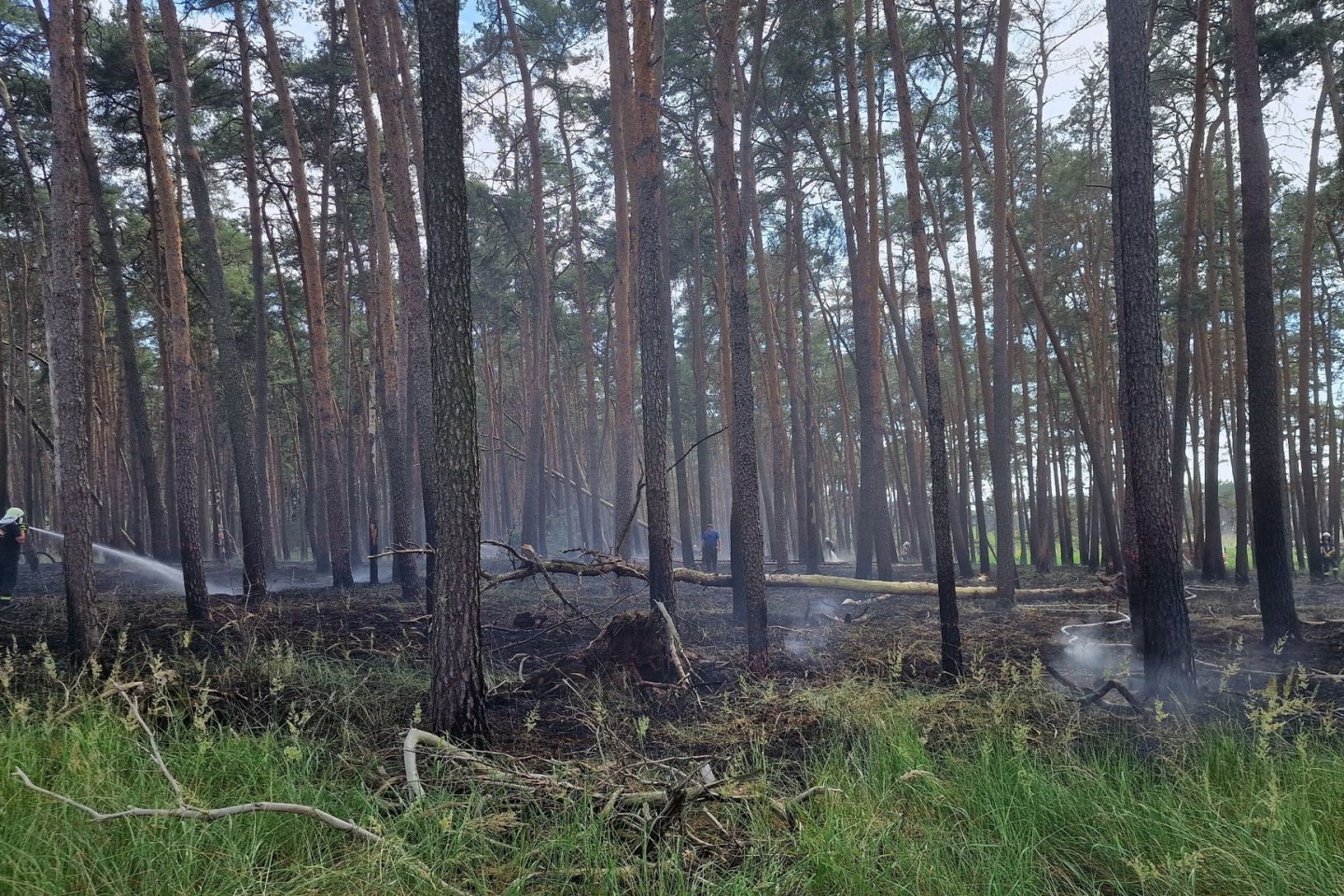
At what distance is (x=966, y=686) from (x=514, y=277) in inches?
882

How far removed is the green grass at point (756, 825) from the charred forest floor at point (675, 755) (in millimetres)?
21

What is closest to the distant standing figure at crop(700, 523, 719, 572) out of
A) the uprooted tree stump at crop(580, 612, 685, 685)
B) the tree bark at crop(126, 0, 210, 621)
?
the uprooted tree stump at crop(580, 612, 685, 685)

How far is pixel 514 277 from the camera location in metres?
26.4

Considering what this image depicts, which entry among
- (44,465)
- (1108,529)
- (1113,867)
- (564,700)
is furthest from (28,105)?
(44,465)

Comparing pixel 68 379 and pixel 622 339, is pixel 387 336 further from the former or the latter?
pixel 68 379

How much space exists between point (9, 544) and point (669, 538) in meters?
10.9

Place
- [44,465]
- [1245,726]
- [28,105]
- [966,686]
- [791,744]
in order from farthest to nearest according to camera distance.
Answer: [44,465] < [28,105] < [966,686] < [791,744] < [1245,726]

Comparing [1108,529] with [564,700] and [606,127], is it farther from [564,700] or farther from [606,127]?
[606,127]

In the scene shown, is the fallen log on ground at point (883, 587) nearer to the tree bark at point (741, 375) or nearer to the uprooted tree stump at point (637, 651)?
the tree bark at point (741, 375)

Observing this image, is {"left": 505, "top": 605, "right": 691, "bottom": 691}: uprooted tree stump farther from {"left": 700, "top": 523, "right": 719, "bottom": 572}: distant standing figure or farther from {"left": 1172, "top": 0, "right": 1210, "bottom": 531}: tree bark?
{"left": 700, "top": 523, "right": 719, "bottom": 572}: distant standing figure

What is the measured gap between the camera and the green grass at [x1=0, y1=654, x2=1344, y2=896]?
3.48 meters

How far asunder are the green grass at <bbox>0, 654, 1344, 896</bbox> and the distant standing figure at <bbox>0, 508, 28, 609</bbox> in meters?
9.04

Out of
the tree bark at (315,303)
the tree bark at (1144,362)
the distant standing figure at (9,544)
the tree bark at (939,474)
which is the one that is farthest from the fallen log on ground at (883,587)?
the distant standing figure at (9,544)

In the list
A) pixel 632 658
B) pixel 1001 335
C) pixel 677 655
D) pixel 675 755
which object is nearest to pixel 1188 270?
pixel 1001 335
